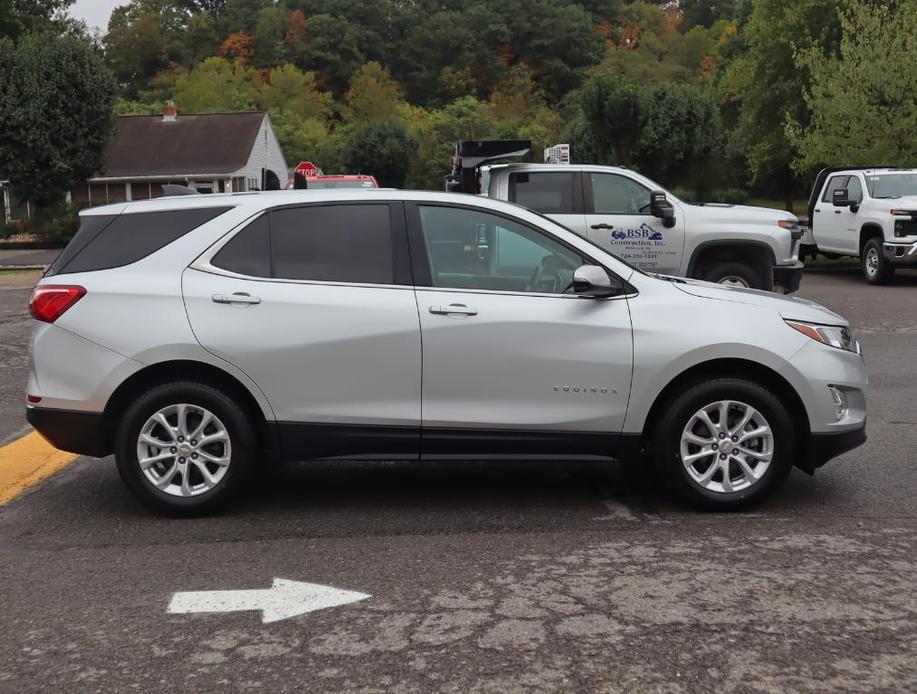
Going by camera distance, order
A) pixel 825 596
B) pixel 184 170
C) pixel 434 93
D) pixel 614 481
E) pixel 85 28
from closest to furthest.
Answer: pixel 825 596 < pixel 614 481 < pixel 184 170 < pixel 85 28 < pixel 434 93

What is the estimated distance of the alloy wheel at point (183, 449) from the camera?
5.75 meters

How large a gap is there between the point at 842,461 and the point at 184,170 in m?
52.0

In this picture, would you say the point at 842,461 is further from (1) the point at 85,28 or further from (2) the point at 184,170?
(1) the point at 85,28

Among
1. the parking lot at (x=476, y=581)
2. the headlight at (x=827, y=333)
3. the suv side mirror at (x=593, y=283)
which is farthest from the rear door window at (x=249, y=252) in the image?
the headlight at (x=827, y=333)

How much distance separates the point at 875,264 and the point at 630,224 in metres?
8.25

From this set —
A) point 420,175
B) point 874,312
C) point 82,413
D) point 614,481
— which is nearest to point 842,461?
point 614,481

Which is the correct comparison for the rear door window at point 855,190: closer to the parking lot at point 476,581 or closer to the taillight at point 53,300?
the parking lot at point 476,581

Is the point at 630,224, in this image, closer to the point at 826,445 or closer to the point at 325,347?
the point at 826,445

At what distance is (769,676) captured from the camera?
3.80 meters

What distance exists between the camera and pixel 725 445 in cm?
582

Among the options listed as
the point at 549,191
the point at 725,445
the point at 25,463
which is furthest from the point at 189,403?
the point at 549,191

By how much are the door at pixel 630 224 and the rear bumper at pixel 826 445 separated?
25.5ft

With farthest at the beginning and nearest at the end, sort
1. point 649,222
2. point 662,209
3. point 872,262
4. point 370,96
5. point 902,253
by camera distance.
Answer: point 370,96 < point 872,262 < point 902,253 < point 649,222 < point 662,209

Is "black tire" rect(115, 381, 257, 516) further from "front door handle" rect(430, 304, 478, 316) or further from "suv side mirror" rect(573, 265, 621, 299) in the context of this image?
"suv side mirror" rect(573, 265, 621, 299)
